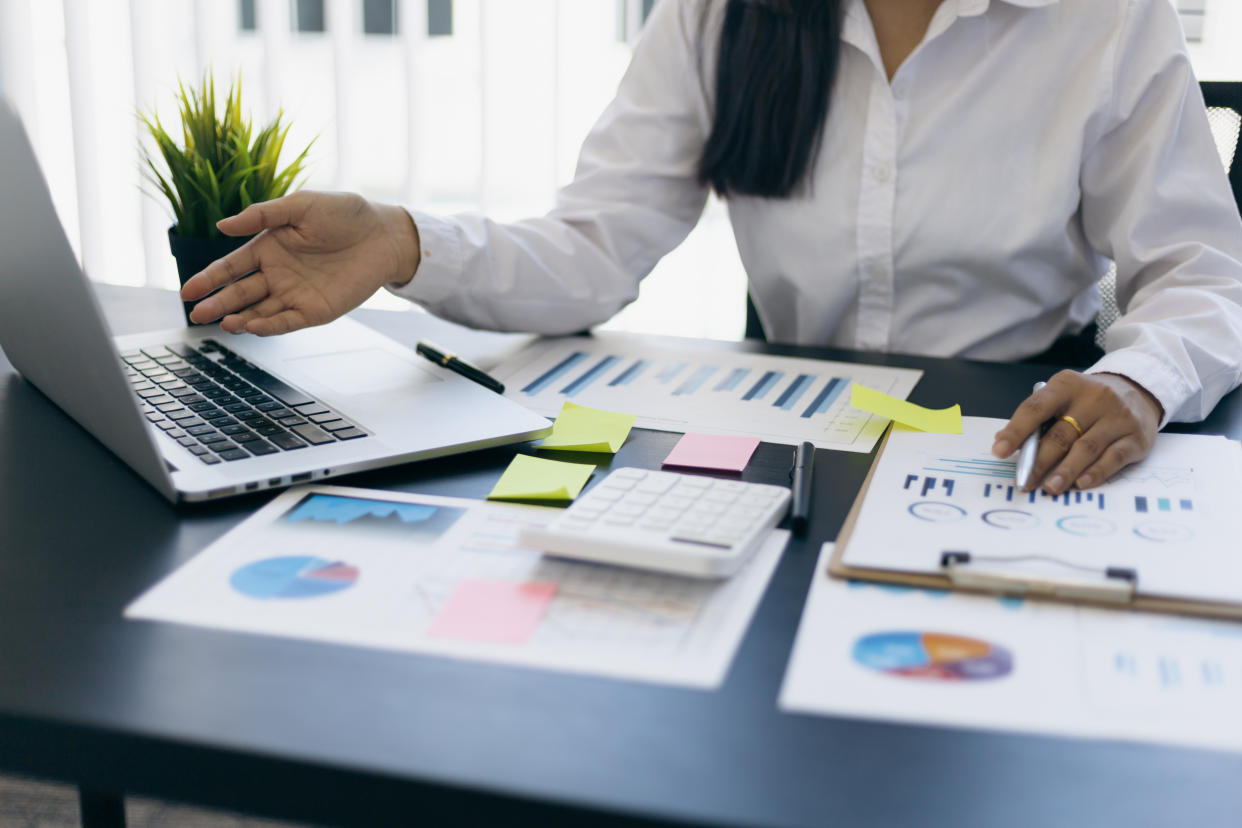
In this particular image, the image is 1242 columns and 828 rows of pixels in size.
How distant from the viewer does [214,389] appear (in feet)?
2.73

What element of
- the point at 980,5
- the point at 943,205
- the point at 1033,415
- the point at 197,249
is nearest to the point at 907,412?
the point at 1033,415

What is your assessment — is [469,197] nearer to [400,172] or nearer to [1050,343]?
[400,172]

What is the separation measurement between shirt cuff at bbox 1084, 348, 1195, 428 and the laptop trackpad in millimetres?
518

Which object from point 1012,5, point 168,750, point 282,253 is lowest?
point 168,750

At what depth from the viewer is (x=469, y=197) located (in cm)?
262

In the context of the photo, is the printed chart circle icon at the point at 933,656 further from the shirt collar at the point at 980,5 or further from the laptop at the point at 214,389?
the shirt collar at the point at 980,5

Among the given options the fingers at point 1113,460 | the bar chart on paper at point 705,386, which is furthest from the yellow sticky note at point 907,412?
the fingers at point 1113,460

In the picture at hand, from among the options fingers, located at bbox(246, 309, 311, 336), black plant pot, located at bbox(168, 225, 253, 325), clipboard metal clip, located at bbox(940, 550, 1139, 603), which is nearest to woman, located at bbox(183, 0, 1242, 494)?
fingers, located at bbox(246, 309, 311, 336)

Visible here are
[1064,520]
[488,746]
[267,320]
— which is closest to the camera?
[488,746]

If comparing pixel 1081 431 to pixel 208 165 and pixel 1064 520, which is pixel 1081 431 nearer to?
pixel 1064 520

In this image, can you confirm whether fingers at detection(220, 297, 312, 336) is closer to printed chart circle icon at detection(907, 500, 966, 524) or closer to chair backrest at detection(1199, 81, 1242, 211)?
Result: printed chart circle icon at detection(907, 500, 966, 524)

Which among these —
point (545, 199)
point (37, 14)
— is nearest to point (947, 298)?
point (545, 199)

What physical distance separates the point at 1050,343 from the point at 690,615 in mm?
792

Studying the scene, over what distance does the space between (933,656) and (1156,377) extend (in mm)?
408
